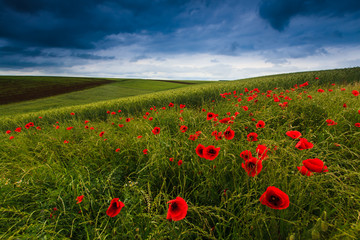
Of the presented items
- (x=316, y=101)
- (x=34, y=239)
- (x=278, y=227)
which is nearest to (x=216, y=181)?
(x=278, y=227)

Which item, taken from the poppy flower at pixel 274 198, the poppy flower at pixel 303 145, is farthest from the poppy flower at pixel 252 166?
the poppy flower at pixel 303 145

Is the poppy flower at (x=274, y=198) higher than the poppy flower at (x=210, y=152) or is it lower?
lower

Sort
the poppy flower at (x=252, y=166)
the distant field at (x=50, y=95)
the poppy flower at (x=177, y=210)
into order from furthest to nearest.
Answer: the distant field at (x=50, y=95) → the poppy flower at (x=252, y=166) → the poppy flower at (x=177, y=210)

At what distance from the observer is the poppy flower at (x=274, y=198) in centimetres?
76

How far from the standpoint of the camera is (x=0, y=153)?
3.09 metres

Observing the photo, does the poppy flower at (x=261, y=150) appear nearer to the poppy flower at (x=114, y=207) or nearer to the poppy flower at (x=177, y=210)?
the poppy flower at (x=177, y=210)

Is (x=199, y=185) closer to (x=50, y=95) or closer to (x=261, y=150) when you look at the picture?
(x=261, y=150)

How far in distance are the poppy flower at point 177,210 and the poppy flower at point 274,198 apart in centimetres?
40

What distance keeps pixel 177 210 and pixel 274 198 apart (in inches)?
20.6

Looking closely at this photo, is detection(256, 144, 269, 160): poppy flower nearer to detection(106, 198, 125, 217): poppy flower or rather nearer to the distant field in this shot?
detection(106, 198, 125, 217): poppy flower

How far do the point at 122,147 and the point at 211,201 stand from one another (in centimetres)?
157

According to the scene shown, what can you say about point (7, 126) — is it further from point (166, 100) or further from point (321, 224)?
point (321, 224)

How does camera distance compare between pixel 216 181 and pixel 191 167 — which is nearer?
pixel 216 181

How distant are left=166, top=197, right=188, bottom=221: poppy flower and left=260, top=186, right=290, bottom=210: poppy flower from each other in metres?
0.40
